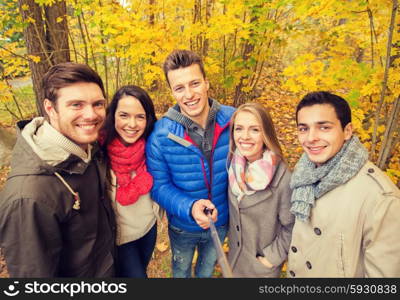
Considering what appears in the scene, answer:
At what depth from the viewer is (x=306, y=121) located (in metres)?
1.58

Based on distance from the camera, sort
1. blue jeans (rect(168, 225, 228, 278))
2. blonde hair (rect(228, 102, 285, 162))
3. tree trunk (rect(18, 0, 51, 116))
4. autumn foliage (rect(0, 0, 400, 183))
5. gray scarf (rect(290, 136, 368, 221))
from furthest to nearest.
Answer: tree trunk (rect(18, 0, 51, 116))
autumn foliage (rect(0, 0, 400, 183))
blue jeans (rect(168, 225, 228, 278))
blonde hair (rect(228, 102, 285, 162))
gray scarf (rect(290, 136, 368, 221))

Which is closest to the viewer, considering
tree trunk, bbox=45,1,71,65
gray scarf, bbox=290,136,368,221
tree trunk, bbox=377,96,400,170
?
gray scarf, bbox=290,136,368,221

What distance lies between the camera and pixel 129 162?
1.99m

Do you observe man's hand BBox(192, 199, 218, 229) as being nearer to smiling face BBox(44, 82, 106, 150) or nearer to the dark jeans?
the dark jeans

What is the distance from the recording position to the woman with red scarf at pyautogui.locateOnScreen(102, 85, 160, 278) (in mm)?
1984

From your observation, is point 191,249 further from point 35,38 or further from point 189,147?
point 35,38

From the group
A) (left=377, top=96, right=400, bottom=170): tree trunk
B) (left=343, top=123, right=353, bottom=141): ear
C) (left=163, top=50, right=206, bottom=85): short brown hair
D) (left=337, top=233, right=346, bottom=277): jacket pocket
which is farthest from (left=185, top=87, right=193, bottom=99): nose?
(left=377, top=96, right=400, bottom=170): tree trunk

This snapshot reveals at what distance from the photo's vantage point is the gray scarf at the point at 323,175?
1466mm

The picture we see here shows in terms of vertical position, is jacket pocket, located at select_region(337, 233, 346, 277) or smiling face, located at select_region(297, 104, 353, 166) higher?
smiling face, located at select_region(297, 104, 353, 166)

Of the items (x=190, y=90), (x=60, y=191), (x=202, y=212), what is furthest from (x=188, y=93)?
(x=60, y=191)

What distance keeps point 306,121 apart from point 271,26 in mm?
2665

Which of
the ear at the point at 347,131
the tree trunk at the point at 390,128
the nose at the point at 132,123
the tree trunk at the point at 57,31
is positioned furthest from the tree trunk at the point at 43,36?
the tree trunk at the point at 390,128

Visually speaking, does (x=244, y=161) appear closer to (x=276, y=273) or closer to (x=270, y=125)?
(x=270, y=125)

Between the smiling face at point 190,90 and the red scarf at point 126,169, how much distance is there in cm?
54
